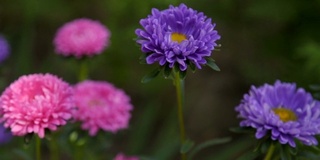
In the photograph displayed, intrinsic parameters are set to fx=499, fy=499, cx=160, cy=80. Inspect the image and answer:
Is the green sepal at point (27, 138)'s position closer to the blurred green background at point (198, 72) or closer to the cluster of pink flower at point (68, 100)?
the cluster of pink flower at point (68, 100)

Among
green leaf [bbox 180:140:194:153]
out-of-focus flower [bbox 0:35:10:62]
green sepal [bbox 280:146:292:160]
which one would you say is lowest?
green sepal [bbox 280:146:292:160]

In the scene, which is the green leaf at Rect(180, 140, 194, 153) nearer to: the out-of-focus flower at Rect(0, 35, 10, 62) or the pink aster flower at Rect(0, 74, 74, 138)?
the pink aster flower at Rect(0, 74, 74, 138)

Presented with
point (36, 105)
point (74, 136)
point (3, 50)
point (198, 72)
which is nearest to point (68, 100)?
point (36, 105)

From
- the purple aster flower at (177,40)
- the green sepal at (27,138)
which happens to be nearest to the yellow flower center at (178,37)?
the purple aster flower at (177,40)

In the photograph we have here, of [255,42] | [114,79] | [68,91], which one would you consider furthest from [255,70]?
[68,91]

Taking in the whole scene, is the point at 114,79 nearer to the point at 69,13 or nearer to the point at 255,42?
the point at 69,13

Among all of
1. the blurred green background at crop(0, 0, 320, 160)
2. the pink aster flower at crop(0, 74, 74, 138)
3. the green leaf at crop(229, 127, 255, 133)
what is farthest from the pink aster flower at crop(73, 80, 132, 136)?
the blurred green background at crop(0, 0, 320, 160)
